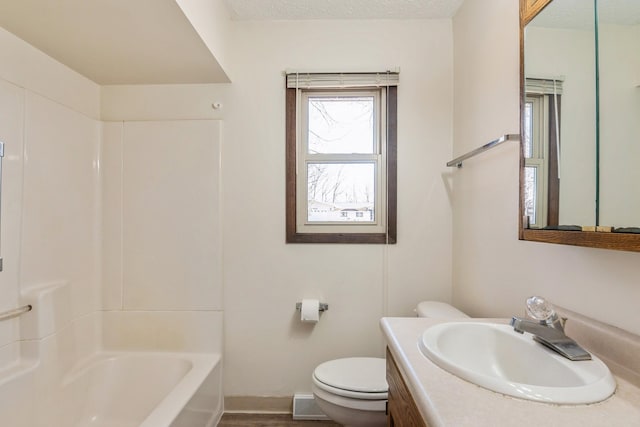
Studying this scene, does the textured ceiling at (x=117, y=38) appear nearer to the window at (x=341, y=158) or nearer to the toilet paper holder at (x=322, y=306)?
the window at (x=341, y=158)

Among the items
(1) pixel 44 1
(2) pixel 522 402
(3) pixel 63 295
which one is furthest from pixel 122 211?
(2) pixel 522 402

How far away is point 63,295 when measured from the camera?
1560 mm

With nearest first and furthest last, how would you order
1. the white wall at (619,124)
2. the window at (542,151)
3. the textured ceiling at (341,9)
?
the white wall at (619,124) → the window at (542,151) → the textured ceiling at (341,9)

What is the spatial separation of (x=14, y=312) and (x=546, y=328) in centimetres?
208

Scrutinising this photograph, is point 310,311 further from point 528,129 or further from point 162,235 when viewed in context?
point 528,129

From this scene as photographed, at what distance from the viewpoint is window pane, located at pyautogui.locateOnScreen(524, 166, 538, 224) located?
1.00 meters

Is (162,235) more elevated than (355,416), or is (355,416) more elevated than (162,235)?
(162,235)

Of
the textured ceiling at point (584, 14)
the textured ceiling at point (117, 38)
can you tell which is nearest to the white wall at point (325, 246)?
the textured ceiling at point (117, 38)

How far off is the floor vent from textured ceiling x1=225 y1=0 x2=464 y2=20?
7.60 feet

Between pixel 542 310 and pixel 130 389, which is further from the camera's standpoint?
pixel 130 389

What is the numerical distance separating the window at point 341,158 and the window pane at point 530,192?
32.2 inches

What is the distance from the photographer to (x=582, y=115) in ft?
2.69

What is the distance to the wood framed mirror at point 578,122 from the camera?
0.71 metres

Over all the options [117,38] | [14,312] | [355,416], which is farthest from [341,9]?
[14,312]
